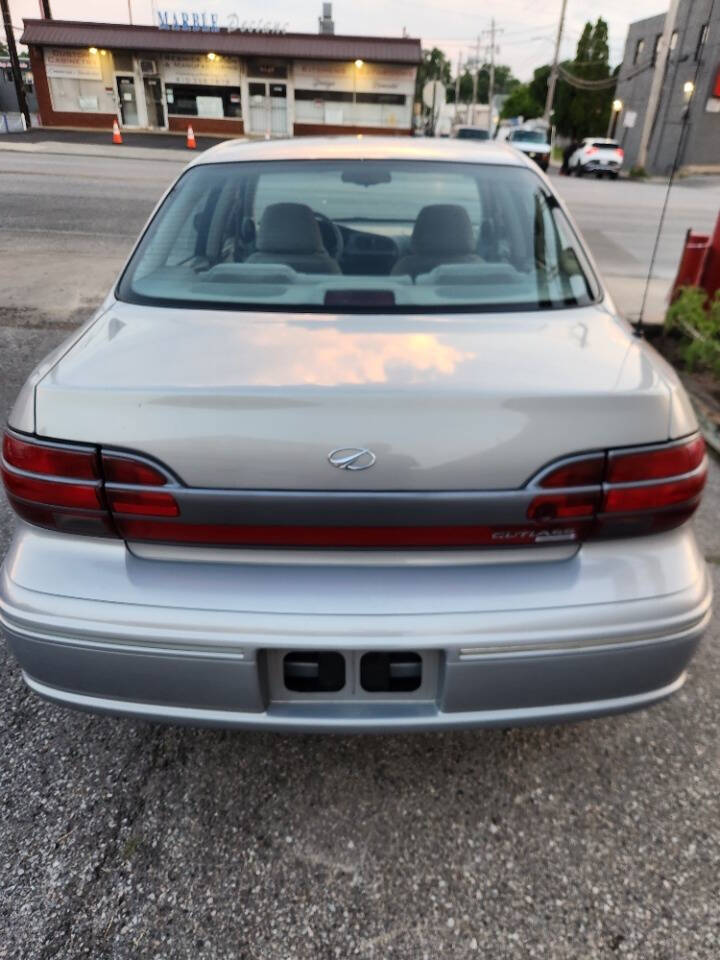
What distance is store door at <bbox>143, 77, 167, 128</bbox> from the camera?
1352 inches

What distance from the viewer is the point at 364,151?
2596 millimetres

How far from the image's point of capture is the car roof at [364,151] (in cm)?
256

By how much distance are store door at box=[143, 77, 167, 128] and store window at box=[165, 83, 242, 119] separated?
0.49 metres

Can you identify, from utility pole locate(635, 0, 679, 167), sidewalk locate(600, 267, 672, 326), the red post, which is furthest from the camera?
utility pole locate(635, 0, 679, 167)

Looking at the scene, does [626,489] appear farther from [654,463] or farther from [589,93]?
[589,93]

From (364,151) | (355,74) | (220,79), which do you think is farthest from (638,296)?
(220,79)

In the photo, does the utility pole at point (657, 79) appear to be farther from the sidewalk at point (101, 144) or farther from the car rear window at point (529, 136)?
the sidewalk at point (101, 144)

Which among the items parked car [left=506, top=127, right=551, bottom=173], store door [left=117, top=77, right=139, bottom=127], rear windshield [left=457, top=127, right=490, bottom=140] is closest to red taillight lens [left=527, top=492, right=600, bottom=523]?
parked car [left=506, top=127, right=551, bottom=173]

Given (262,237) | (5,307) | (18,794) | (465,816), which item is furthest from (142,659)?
(5,307)

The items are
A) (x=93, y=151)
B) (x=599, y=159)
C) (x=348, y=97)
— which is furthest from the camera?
(x=348, y=97)

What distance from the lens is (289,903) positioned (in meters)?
1.71

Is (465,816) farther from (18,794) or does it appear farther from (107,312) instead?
(107,312)

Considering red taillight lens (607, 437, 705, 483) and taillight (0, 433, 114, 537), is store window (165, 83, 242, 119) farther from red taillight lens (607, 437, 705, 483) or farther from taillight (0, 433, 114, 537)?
red taillight lens (607, 437, 705, 483)

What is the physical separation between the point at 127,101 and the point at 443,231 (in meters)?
38.3
